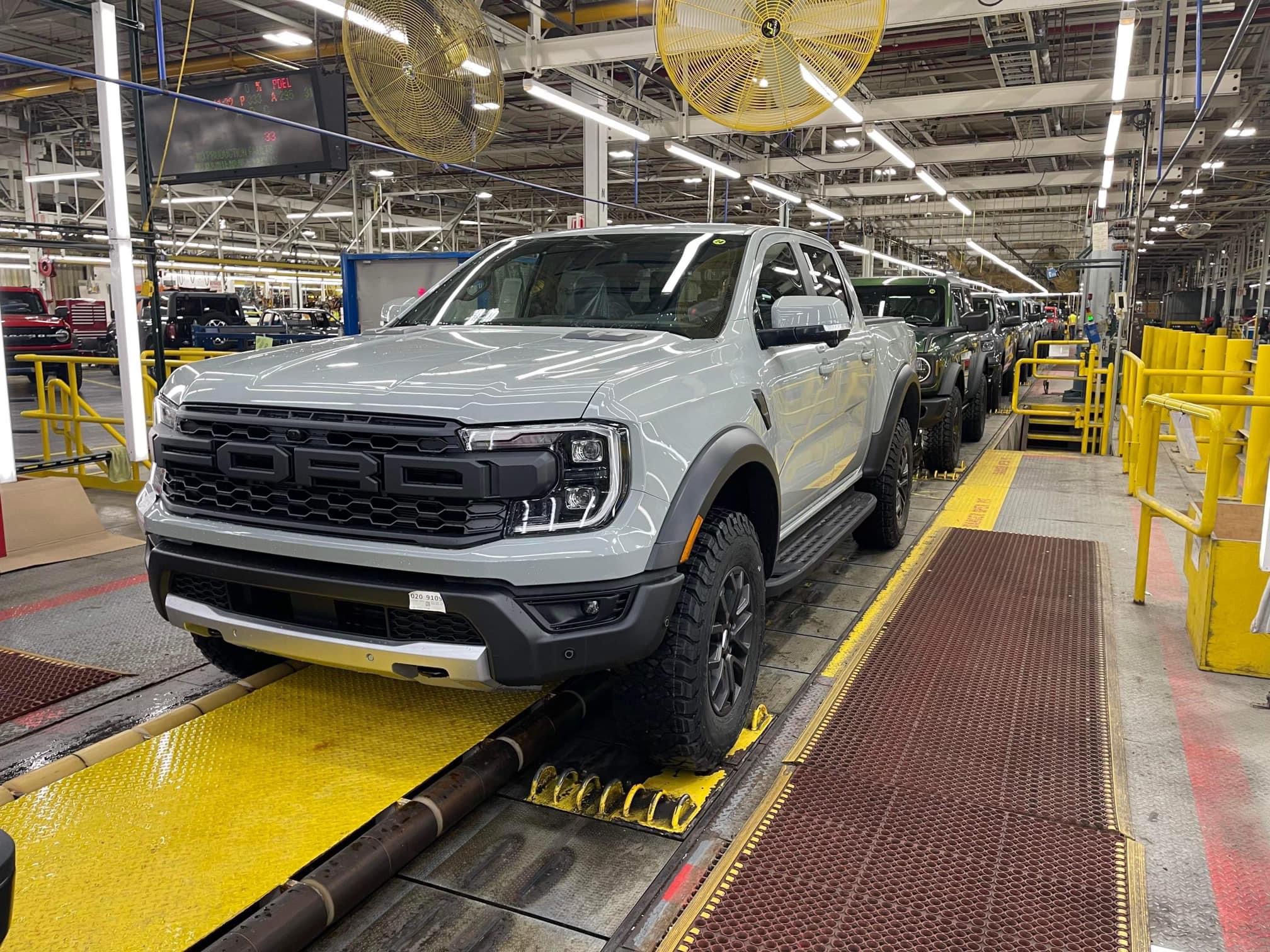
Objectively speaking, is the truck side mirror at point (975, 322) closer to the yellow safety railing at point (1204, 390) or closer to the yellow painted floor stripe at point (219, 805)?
the yellow safety railing at point (1204, 390)

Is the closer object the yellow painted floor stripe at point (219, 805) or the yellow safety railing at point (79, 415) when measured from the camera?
the yellow painted floor stripe at point (219, 805)

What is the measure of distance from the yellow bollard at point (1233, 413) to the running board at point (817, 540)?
4.16 metres

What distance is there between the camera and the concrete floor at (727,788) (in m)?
2.34

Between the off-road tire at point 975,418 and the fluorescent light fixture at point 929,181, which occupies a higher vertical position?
the fluorescent light fixture at point 929,181

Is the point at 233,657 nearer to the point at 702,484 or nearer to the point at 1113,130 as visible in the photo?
the point at 702,484

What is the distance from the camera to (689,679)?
263 centimetres

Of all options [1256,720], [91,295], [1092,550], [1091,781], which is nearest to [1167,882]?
[1091,781]

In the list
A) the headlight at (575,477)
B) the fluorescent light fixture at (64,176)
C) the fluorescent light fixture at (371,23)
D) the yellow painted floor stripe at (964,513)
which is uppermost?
the fluorescent light fixture at (64,176)

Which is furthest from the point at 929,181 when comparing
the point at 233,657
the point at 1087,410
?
the point at 233,657

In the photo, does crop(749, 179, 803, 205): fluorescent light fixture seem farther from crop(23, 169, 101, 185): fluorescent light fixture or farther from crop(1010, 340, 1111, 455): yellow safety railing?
crop(23, 169, 101, 185): fluorescent light fixture

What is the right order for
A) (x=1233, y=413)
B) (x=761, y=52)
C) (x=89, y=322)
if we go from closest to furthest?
1. (x=761, y=52)
2. (x=1233, y=413)
3. (x=89, y=322)

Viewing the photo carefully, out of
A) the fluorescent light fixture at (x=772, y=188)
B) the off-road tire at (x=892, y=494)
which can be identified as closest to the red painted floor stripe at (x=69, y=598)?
the off-road tire at (x=892, y=494)

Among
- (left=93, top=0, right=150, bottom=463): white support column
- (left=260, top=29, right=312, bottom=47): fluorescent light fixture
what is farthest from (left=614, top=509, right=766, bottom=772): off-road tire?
(left=260, top=29, right=312, bottom=47): fluorescent light fixture

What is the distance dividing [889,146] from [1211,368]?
16.9ft
